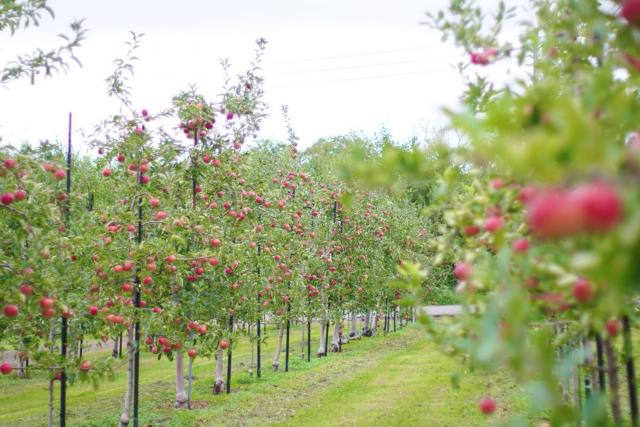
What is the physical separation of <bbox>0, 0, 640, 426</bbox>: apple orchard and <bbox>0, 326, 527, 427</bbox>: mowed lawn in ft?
2.13

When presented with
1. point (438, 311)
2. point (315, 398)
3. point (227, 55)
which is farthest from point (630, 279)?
point (438, 311)

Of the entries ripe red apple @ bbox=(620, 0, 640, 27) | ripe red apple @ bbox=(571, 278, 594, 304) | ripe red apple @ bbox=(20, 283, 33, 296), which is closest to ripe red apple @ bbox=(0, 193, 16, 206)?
ripe red apple @ bbox=(20, 283, 33, 296)

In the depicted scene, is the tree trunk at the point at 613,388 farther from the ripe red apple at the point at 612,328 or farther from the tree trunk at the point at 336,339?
the tree trunk at the point at 336,339

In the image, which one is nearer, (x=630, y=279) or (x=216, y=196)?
(x=630, y=279)

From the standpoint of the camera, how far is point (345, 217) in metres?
15.0

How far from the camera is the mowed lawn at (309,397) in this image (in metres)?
8.08

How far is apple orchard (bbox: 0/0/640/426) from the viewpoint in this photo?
3.32 ft

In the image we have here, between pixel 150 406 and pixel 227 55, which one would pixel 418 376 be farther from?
pixel 227 55

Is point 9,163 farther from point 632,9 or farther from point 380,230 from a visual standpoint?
point 380,230

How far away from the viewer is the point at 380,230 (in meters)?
15.7

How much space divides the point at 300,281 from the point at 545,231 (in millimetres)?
11098

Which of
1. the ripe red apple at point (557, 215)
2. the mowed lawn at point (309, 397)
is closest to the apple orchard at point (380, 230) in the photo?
the ripe red apple at point (557, 215)

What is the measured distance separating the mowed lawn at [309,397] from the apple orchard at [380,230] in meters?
0.65

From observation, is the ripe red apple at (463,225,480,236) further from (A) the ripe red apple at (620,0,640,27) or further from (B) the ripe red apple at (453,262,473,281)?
(A) the ripe red apple at (620,0,640,27)
